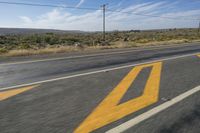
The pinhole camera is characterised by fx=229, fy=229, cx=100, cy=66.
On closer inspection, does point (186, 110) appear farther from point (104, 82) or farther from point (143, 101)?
point (104, 82)

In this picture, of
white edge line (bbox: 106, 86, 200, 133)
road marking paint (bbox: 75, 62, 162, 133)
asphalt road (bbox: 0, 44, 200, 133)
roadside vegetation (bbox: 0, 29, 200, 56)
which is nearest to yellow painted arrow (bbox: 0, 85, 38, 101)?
asphalt road (bbox: 0, 44, 200, 133)

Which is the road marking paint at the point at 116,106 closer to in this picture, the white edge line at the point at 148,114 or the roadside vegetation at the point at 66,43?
the white edge line at the point at 148,114

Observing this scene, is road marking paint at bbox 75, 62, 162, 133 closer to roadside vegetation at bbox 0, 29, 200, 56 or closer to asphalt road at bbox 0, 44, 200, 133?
asphalt road at bbox 0, 44, 200, 133

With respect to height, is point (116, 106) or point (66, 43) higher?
point (116, 106)

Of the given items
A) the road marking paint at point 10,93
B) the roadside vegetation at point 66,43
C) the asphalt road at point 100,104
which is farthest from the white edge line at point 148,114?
the roadside vegetation at point 66,43

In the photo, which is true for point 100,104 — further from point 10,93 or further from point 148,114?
point 10,93

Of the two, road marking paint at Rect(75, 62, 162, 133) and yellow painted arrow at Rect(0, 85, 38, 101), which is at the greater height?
yellow painted arrow at Rect(0, 85, 38, 101)

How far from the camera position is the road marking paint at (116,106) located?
11.5 ft

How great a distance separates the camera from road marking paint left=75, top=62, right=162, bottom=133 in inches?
138

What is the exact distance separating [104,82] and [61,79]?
51.9 inches

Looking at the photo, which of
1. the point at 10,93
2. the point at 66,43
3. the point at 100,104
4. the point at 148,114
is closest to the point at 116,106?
the point at 100,104

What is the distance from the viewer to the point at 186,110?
4078mm

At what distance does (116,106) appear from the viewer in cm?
427

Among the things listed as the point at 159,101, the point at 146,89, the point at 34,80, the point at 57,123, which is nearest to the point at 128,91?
the point at 146,89
